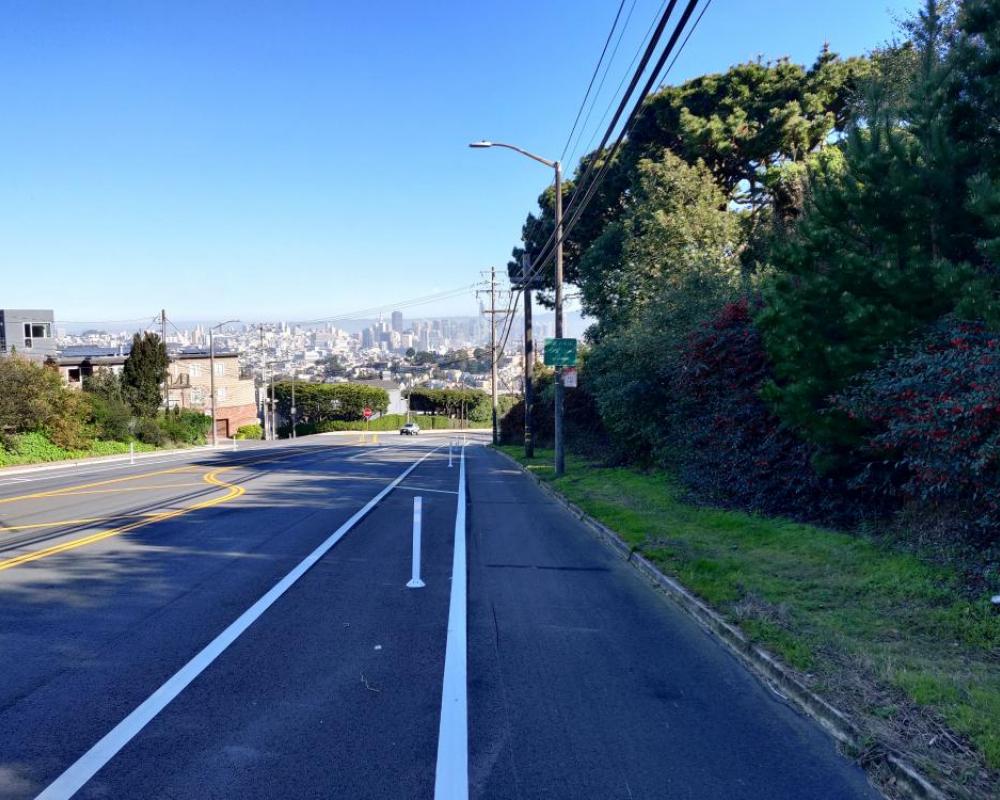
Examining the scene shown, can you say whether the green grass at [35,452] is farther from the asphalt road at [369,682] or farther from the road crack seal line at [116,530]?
the asphalt road at [369,682]

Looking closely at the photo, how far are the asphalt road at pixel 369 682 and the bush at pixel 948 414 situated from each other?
9.72ft

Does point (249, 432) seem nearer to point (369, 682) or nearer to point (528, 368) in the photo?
point (528, 368)

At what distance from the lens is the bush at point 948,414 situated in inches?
292

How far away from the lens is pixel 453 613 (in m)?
8.09

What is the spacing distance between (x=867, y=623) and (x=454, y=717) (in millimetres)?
3824

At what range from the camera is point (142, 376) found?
51531 mm

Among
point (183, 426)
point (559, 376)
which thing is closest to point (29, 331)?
point (183, 426)

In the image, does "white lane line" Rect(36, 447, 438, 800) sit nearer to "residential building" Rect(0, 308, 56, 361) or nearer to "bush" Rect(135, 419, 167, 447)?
"bush" Rect(135, 419, 167, 447)

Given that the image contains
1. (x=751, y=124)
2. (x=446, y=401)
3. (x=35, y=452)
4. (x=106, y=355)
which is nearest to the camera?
(x=751, y=124)

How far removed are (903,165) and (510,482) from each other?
15870 mm

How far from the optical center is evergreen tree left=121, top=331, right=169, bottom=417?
168 feet

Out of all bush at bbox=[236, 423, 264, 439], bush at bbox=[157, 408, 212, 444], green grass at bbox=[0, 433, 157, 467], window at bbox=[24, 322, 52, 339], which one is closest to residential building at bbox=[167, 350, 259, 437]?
bush at bbox=[236, 423, 264, 439]

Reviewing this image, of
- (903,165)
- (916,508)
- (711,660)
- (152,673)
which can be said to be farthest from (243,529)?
(903,165)

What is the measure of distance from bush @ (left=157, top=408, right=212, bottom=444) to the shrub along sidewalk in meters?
48.2
